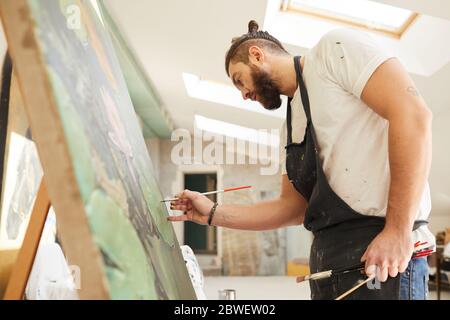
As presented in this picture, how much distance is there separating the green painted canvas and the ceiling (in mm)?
2605

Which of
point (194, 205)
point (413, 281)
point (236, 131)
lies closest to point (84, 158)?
point (413, 281)

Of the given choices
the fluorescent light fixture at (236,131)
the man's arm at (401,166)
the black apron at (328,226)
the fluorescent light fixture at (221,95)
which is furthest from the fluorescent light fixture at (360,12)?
the fluorescent light fixture at (236,131)

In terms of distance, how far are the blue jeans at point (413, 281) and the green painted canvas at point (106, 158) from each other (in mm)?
488

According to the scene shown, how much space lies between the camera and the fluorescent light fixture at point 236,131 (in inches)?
300

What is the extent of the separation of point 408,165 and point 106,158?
2.03 feet

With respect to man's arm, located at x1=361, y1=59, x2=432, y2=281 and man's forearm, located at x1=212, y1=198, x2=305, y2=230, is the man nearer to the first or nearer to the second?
man's arm, located at x1=361, y1=59, x2=432, y2=281

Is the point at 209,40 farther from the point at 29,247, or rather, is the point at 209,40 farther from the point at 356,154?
the point at 29,247

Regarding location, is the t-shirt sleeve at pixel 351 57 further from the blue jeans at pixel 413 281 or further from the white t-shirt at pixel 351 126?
the blue jeans at pixel 413 281

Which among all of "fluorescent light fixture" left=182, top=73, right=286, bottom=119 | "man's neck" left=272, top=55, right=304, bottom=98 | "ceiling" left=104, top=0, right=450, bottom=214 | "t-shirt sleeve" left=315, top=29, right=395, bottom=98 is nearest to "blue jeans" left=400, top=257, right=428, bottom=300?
"t-shirt sleeve" left=315, top=29, right=395, bottom=98

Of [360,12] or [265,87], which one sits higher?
[360,12]

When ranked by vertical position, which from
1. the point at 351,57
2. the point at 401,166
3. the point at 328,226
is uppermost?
the point at 351,57

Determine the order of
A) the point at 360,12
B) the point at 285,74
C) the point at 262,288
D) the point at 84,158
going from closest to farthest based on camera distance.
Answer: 1. the point at 84,158
2. the point at 285,74
3. the point at 360,12
4. the point at 262,288

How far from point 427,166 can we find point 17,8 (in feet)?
2.73

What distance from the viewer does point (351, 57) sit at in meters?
1.06
